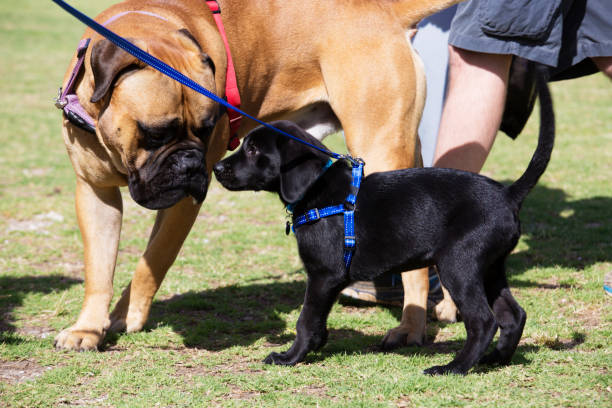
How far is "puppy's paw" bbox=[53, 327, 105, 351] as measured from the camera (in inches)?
138

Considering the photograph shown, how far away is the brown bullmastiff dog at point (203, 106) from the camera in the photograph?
325 centimetres

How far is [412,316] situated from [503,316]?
646 millimetres

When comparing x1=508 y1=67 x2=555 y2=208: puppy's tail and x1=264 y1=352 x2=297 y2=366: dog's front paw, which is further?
x1=264 y1=352 x2=297 y2=366: dog's front paw

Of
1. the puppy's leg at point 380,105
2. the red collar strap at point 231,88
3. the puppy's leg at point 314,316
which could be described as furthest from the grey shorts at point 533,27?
the puppy's leg at point 314,316

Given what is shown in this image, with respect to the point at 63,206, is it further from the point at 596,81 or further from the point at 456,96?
the point at 596,81

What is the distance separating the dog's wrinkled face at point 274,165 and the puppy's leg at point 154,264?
0.65m

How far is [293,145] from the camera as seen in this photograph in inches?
125

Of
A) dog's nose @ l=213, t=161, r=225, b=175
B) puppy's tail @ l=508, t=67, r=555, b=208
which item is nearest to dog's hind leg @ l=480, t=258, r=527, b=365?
puppy's tail @ l=508, t=67, r=555, b=208

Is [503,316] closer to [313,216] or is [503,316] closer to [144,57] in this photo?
[313,216]

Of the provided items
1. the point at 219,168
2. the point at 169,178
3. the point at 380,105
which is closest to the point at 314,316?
the point at 219,168

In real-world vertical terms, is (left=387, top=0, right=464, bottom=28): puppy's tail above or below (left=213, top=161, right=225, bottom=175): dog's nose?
above

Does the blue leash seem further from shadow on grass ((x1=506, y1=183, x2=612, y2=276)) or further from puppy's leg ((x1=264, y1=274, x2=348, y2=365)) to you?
shadow on grass ((x1=506, y1=183, x2=612, y2=276))

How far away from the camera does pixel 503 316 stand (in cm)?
315

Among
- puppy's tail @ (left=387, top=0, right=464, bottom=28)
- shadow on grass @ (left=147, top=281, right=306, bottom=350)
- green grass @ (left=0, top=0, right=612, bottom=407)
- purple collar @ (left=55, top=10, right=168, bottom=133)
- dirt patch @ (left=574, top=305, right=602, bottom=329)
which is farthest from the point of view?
puppy's tail @ (left=387, top=0, right=464, bottom=28)
